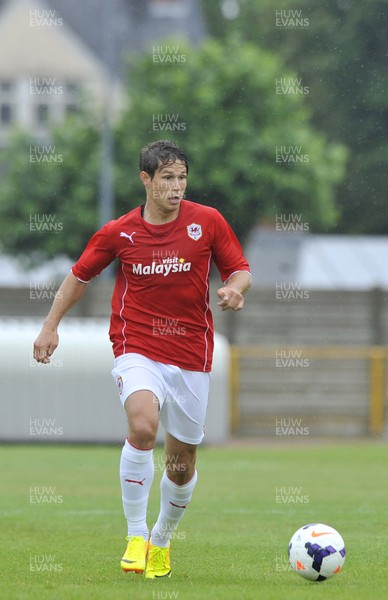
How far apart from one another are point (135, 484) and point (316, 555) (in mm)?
A: 1065

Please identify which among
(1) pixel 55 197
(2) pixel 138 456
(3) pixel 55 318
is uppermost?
(3) pixel 55 318

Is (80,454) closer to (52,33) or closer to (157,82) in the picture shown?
(157,82)

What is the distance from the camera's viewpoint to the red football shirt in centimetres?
767

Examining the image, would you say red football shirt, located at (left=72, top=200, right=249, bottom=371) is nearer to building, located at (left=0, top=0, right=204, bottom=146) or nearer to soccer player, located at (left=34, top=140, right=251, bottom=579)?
soccer player, located at (left=34, top=140, right=251, bottom=579)

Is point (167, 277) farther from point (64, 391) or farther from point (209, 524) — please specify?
point (64, 391)

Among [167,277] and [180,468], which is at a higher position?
[167,277]

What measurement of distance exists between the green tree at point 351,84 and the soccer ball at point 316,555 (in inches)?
1635

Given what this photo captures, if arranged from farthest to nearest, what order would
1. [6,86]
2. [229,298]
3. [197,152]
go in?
[6,86]
[197,152]
[229,298]

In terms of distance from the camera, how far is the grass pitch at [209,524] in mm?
7258

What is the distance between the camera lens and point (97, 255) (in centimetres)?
783

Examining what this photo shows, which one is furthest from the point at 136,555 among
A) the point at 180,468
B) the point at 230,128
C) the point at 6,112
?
the point at 6,112

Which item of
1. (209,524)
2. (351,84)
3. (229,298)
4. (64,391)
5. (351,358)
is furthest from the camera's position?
(351,84)

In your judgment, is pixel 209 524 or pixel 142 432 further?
pixel 209 524

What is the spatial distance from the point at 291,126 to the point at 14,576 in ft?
102
